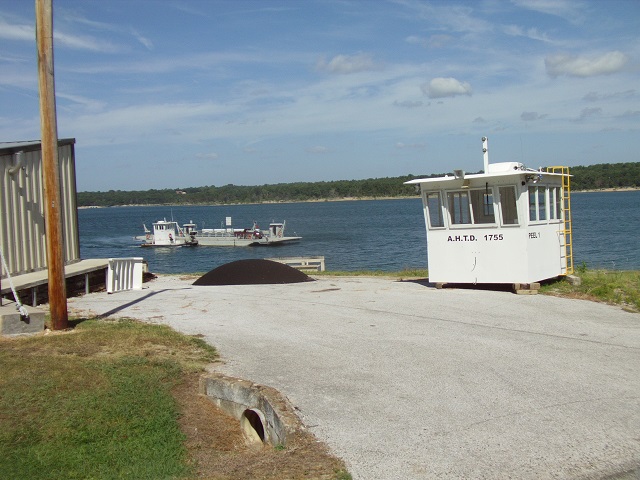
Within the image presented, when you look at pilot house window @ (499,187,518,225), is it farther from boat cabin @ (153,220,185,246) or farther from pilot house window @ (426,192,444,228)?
boat cabin @ (153,220,185,246)

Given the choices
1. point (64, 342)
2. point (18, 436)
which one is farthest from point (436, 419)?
point (64, 342)

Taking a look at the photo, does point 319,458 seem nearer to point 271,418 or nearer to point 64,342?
point 271,418

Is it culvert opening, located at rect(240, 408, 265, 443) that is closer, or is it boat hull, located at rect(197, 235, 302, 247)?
culvert opening, located at rect(240, 408, 265, 443)

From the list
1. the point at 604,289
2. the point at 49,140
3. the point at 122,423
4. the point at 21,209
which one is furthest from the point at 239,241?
the point at 122,423

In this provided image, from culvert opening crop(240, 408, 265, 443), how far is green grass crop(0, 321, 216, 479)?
0.68 meters

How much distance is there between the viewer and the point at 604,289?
1360 centimetres

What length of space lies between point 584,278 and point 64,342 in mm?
11093

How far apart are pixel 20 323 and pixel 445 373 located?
6.00m

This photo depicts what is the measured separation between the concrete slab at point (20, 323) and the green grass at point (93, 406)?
0.40 meters

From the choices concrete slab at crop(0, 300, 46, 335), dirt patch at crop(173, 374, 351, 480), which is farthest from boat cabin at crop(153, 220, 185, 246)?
dirt patch at crop(173, 374, 351, 480)

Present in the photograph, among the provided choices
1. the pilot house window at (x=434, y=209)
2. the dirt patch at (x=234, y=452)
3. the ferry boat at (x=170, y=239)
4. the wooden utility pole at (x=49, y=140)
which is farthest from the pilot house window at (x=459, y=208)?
the ferry boat at (x=170, y=239)

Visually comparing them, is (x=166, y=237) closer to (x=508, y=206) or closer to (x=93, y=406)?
(x=508, y=206)

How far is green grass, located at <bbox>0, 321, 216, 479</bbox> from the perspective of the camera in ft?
18.0

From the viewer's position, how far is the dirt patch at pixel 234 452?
5.00 meters
